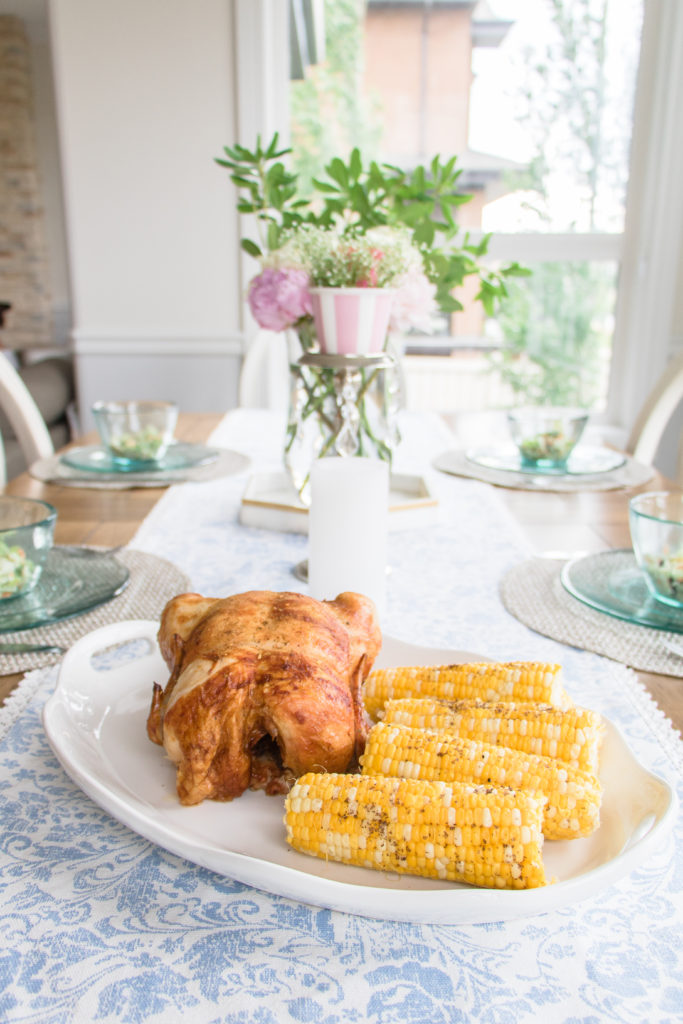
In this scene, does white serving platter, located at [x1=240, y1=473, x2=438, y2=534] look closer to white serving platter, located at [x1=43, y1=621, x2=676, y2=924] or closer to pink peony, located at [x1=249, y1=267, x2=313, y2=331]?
pink peony, located at [x1=249, y1=267, x2=313, y2=331]

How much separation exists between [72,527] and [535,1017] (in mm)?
926

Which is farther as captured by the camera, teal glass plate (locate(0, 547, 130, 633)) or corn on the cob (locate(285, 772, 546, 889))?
teal glass plate (locate(0, 547, 130, 633))

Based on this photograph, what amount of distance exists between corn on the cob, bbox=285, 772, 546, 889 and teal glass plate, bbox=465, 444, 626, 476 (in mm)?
1043

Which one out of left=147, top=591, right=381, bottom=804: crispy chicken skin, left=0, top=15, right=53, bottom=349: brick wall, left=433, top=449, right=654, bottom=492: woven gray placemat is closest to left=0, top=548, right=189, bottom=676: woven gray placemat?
left=147, top=591, right=381, bottom=804: crispy chicken skin

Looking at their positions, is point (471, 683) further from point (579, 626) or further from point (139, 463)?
point (139, 463)

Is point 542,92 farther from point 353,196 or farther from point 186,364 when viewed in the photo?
point 353,196

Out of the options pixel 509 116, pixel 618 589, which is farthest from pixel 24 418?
pixel 509 116

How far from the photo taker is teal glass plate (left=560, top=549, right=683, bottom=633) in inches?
31.0

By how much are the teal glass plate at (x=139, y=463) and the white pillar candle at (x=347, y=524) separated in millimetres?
735

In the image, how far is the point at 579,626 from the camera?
2.63 ft

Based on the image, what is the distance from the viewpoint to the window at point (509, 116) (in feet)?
10.2

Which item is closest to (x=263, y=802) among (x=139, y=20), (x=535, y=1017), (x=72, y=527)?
(x=535, y=1017)

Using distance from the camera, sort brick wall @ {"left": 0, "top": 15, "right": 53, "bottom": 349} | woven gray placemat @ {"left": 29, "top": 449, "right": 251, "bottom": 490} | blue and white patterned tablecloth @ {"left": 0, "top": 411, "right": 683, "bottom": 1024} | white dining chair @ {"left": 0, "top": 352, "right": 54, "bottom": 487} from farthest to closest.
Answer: brick wall @ {"left": 0, "top": 15, "right": 53, "bottom": 349}
white dining chair @ {"left": 0, "top": 352, "right": 54, "bottom": 487}
woven gray placemat @ {"left": 29, "top": 449, "right": 251, "bottom": 490}
blue and white patterned tablecloth @ {"left": 0, "top": 411, "right": 683, "bottom": 1024}

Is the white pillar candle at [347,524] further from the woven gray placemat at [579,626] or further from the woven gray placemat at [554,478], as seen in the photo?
the woven gray placemat at [554,478]
